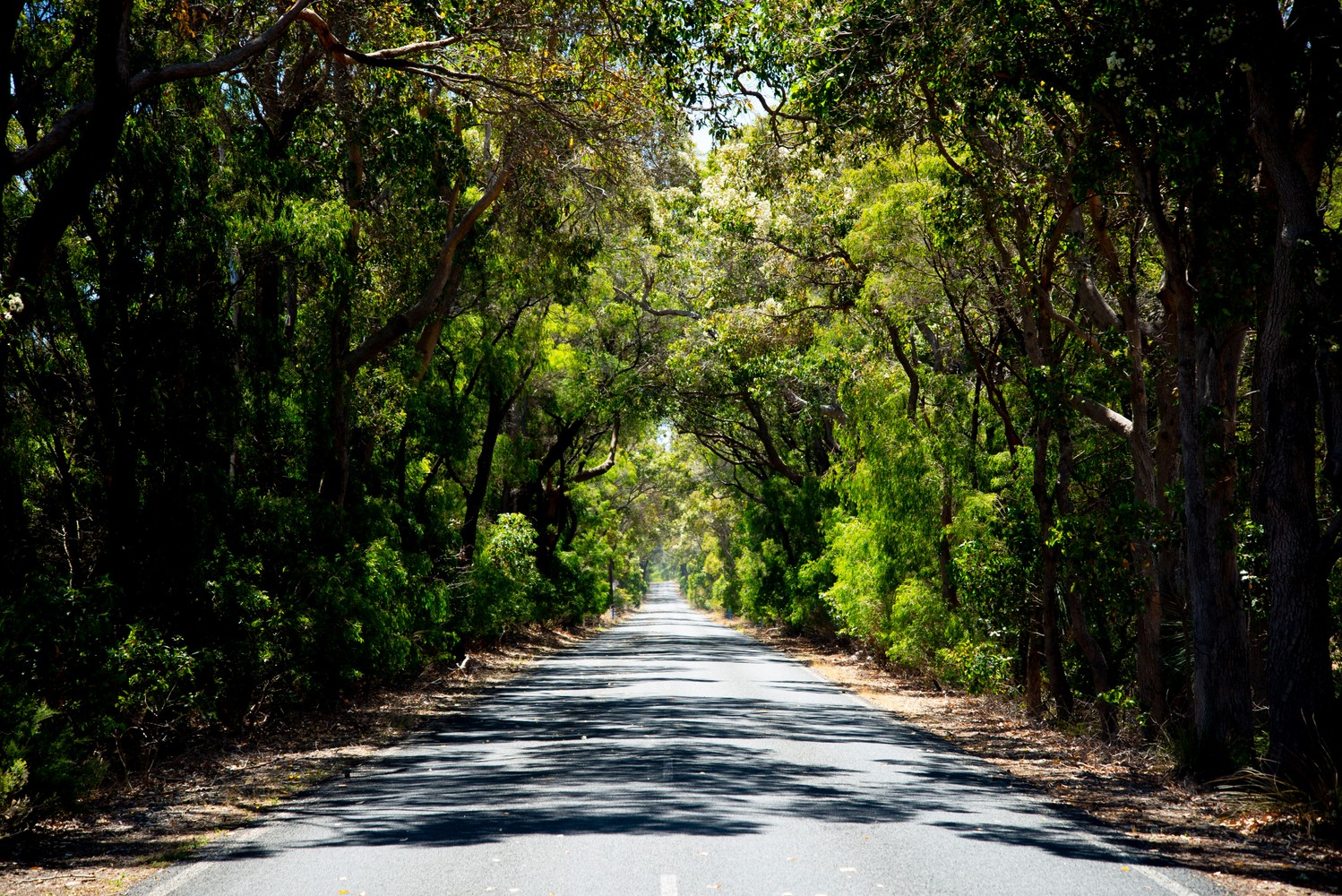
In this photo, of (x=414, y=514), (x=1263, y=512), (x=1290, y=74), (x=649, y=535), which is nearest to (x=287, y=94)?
(x=414, y=514)

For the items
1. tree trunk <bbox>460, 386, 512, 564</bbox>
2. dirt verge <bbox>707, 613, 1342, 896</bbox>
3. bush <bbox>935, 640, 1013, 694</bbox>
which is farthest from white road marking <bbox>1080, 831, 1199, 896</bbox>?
tree trunk <bbox>460, 386, 512, 564</bbox>

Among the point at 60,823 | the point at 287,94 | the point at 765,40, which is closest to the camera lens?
the point at 60,823

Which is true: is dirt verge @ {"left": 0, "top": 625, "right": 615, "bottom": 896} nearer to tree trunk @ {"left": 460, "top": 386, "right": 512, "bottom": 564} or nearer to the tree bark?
tree trunk @ {"left": 460, "top": 386, "right": 512, "bottom": 564}

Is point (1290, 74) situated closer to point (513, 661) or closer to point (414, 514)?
point (414, 514)

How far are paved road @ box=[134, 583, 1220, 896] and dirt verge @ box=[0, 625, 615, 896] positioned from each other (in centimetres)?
39

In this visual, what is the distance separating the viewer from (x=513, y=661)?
29562 millimetres

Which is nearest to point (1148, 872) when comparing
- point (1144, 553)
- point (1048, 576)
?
point (1144, 553)

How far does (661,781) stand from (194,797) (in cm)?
420

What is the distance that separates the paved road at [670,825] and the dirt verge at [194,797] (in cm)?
39

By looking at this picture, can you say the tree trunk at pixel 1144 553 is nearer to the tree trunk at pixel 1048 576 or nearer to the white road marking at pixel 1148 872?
the tree trunk at pixel 1048 576

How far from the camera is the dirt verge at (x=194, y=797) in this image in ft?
23.2

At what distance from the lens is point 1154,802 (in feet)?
31.9

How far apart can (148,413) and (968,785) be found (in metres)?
8.88

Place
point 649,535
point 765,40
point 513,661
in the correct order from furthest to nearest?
point 649,535 → point 513,661 → point 765,40
